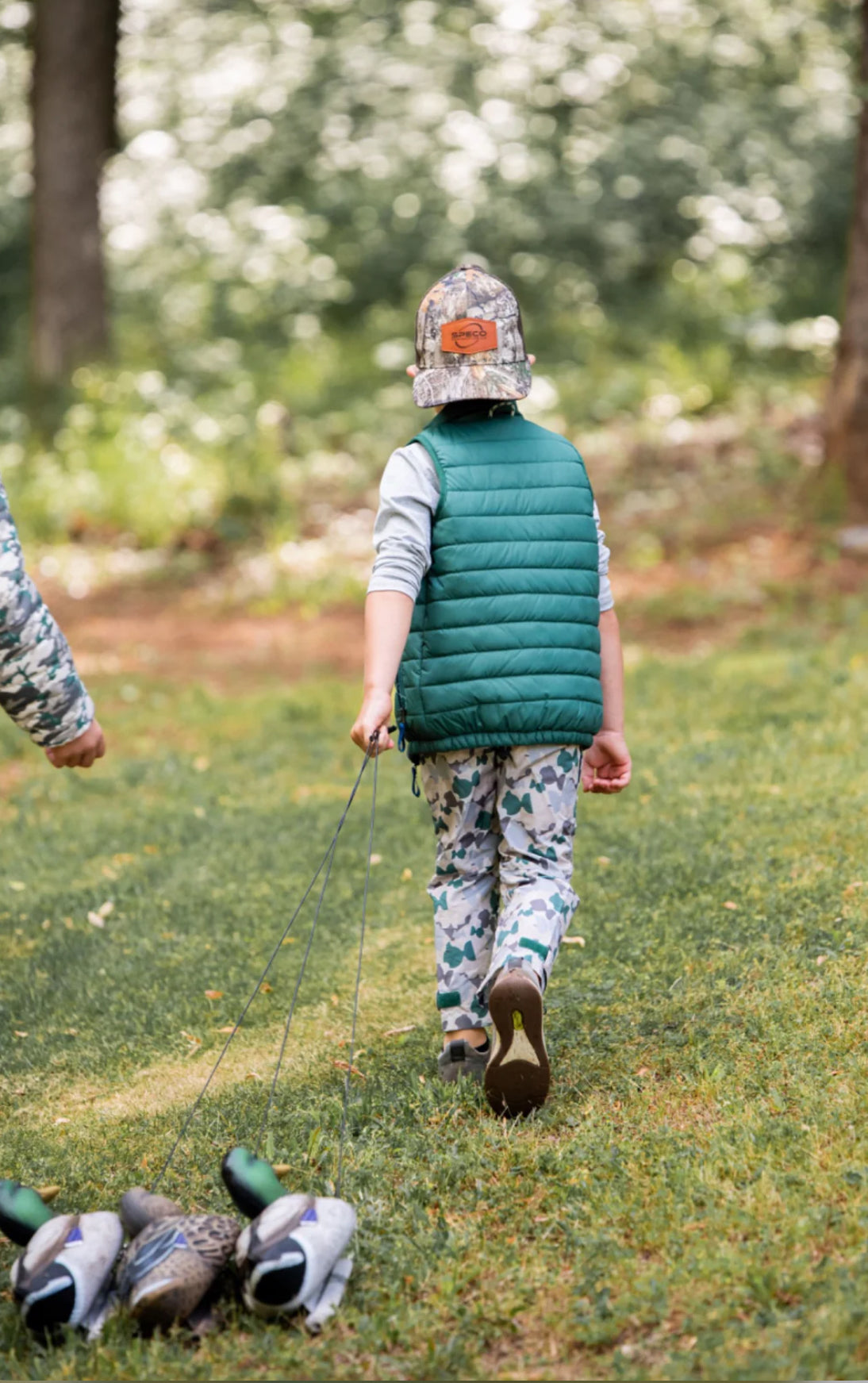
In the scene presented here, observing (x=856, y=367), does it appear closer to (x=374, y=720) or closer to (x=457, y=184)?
(x=374, y=720)

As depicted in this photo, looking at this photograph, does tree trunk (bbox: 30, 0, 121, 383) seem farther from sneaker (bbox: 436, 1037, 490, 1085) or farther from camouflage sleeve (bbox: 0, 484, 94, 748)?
sneaker (bbox: 436, 1037, 490, 1085)

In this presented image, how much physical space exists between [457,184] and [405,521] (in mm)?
12485

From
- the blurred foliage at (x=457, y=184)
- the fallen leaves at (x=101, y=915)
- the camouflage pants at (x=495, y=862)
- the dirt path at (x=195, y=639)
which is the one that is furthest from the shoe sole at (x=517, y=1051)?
the blurred foliage at (x=457, y=184)

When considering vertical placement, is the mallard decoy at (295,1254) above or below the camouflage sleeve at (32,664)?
below

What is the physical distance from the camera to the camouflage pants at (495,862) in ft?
10.4

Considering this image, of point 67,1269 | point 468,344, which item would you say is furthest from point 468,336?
point 67,1269

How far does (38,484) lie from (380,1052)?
8.77m

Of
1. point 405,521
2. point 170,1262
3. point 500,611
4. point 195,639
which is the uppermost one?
point 405,521

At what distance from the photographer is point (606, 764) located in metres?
3.46

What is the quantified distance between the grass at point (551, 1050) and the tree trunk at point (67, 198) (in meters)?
7.50

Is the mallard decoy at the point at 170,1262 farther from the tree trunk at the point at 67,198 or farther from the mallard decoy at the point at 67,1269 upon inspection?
the tree trunk at the point at 67,198

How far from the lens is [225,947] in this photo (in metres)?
4.56

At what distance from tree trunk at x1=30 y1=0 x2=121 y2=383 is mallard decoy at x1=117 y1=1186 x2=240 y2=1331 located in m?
11.5

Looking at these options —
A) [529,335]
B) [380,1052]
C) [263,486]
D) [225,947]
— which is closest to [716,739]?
[225,947]
